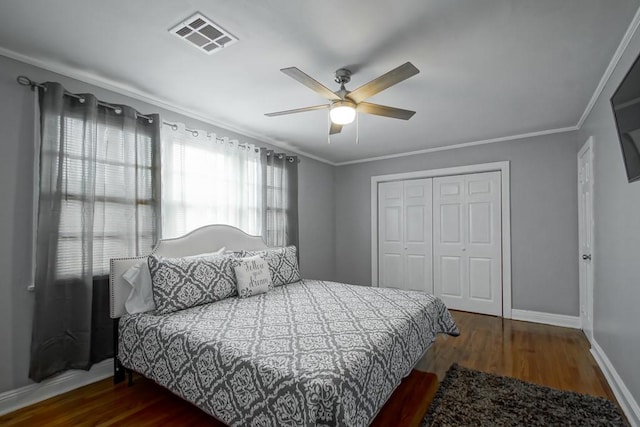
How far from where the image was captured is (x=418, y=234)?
16.2 feet

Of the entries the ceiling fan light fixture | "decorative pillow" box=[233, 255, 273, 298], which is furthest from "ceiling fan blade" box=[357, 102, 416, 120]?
"decorative pillow" box=[233, 255, 273, 298]

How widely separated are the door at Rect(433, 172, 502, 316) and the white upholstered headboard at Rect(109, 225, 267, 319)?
9.01 ft

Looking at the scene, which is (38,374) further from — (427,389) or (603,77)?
(603,77)

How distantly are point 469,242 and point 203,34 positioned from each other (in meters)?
4.16

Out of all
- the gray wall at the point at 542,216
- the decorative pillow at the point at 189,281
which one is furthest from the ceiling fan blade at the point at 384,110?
the gray wall at the point at 542,216

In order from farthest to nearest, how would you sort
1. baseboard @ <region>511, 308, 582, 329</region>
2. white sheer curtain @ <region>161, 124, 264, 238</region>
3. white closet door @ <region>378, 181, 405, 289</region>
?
white closet door @ <region>378, 181, 405, 289</region> → baseboard @ <region>511, 308, 582, 329</region> → white sheer curtain @ <region>161, 124, 264, 238</region>

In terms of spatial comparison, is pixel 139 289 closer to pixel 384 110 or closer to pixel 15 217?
pixel 15 217

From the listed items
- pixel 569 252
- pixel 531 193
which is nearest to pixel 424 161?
pixel 531 193

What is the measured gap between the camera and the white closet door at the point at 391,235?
511 centimetres

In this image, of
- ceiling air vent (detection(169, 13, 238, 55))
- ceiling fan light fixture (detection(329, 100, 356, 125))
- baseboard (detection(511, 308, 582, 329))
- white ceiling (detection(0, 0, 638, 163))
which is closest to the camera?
white ceiling (detection(0, 0, 638, 163))

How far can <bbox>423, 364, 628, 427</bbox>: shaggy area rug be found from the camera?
1950 mm

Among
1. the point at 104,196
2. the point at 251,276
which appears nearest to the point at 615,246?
the point at 251,276

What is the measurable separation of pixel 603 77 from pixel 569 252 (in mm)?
2201

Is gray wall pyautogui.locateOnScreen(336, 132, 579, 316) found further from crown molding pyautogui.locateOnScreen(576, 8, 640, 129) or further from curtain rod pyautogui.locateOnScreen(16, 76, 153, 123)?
curtain rod pyautogui.locateOnScreen(16, 76, 153, 123)
